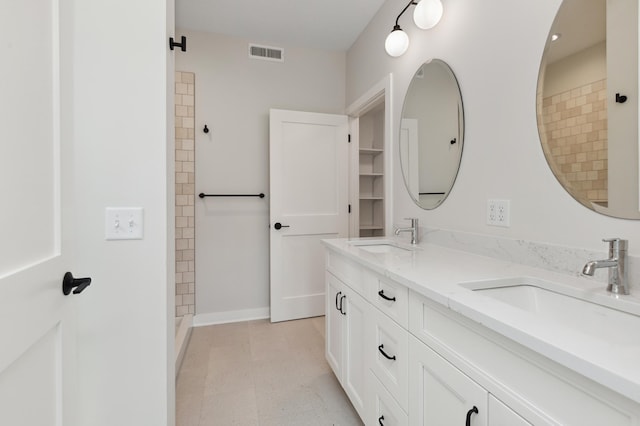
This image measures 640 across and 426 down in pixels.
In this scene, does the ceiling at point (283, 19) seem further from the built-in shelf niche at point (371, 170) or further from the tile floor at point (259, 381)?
the tile floor at point (259, 381)

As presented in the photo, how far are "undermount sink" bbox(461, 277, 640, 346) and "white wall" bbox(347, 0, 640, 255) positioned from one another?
8.8 inches

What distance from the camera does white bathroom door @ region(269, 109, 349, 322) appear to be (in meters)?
2.94

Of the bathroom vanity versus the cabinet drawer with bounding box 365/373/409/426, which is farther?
the cabinet drawer with bounding box 365/373/409/426

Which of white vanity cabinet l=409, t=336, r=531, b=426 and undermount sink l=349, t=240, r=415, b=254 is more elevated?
undermount sink l=349, t=240, r=415, b=254

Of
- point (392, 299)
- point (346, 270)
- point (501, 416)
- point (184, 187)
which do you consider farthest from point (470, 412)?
point (184, 187)

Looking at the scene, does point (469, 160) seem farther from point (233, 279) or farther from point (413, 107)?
point (233, 279)

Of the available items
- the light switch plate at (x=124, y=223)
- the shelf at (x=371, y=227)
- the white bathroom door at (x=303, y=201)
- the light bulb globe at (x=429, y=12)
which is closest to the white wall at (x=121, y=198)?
the light switch plate at (x=124, y=223)

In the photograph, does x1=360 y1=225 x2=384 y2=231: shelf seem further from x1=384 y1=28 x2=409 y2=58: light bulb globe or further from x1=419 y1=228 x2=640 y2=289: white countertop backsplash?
x1=384 y1=28 x2=409 y2=58: light bulb globe

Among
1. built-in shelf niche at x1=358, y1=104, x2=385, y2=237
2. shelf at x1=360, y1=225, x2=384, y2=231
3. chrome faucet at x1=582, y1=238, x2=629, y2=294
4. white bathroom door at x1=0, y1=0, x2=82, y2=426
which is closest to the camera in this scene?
white bathroom door at x1=0, y1=0, x2=82, y2=426

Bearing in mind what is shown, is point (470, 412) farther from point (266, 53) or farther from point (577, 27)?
point (266, 53)

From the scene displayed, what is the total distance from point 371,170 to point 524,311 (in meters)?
3.23

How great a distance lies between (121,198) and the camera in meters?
1.08

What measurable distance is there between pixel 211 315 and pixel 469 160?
2.62 m

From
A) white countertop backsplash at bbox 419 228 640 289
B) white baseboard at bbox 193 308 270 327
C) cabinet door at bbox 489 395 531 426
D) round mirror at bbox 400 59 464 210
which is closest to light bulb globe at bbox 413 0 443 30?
round mirror at bbox 400 59 464 210
